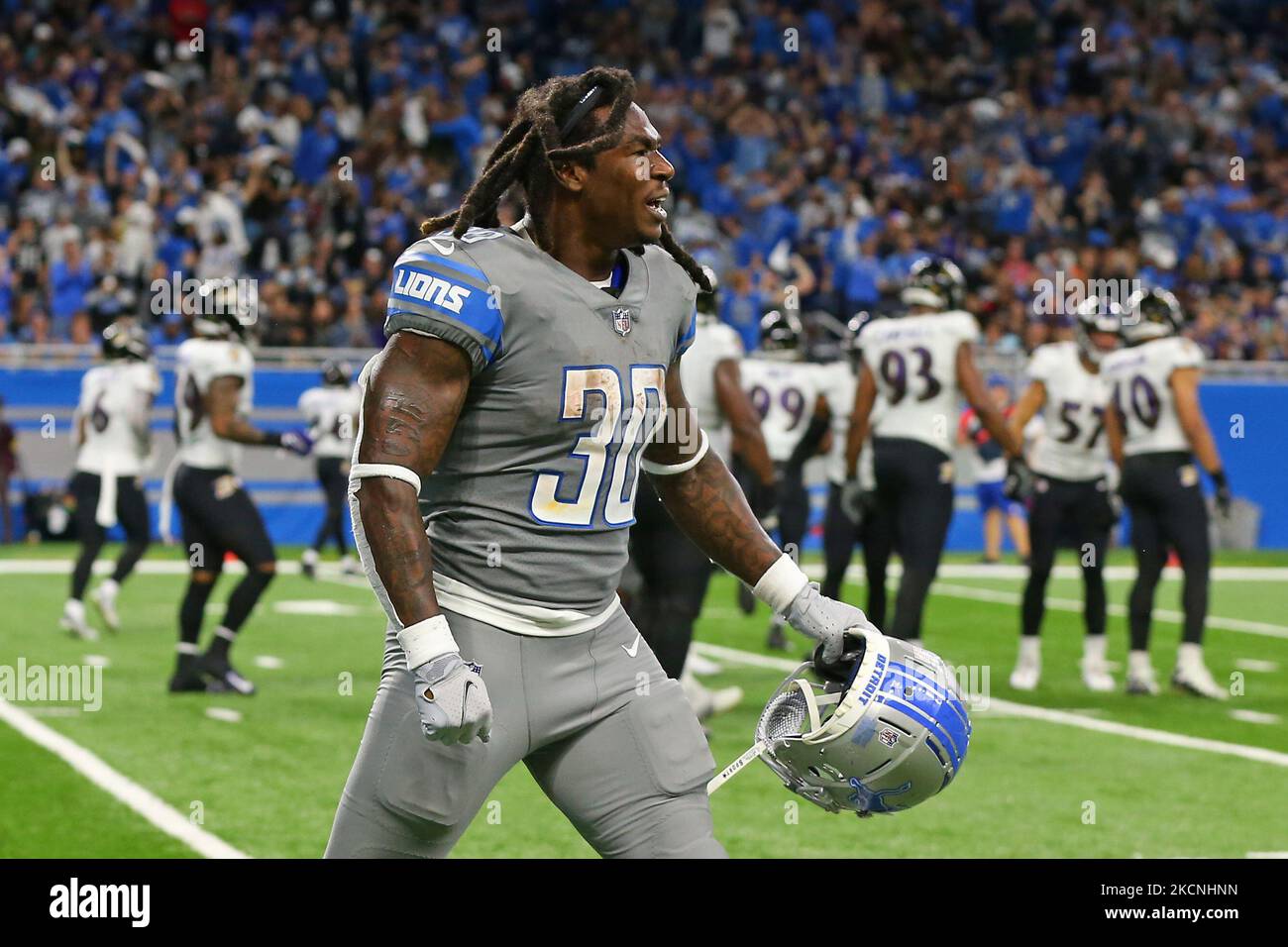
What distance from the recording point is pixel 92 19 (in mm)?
22719

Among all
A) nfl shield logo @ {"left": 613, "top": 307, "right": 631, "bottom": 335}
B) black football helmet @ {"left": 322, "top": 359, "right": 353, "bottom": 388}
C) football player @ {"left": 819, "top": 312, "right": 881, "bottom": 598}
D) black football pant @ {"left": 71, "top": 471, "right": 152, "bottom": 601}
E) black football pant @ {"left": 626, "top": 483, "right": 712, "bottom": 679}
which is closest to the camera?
nfl shield logo @ {"left": 613, "top": 307, "right": 631, "bottom": 335}

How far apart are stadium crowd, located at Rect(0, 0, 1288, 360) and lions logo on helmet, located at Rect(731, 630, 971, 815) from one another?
14.8 metres

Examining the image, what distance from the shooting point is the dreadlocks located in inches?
Result: 142

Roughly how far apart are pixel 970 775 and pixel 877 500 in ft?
7.10

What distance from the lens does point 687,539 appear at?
712 centimetres

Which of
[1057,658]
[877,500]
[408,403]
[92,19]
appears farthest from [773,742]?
[92,19]

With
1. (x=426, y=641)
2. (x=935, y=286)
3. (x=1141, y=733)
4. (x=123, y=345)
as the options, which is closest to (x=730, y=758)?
(x=1141, y=733)

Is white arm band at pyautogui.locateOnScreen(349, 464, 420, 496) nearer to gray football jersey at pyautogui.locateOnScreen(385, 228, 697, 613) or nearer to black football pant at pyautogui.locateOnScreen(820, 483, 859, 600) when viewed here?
gray football jersey at pyautogui.locateOnScreen(385, 228, 697, 613)

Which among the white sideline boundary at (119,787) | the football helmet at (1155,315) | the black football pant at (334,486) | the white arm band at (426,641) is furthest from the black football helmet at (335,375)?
the white arm band at (426,641)

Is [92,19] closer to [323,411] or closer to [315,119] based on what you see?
[315,119]

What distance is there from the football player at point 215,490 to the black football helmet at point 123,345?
2.06 metres

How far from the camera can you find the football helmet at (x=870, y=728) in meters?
3.62

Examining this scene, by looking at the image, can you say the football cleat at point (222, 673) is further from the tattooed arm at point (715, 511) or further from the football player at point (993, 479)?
the football player at point (993, 479)

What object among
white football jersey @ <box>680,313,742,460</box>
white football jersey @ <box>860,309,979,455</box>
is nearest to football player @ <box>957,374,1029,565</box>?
white football jersey @ <box>860,309,979,455</box>
